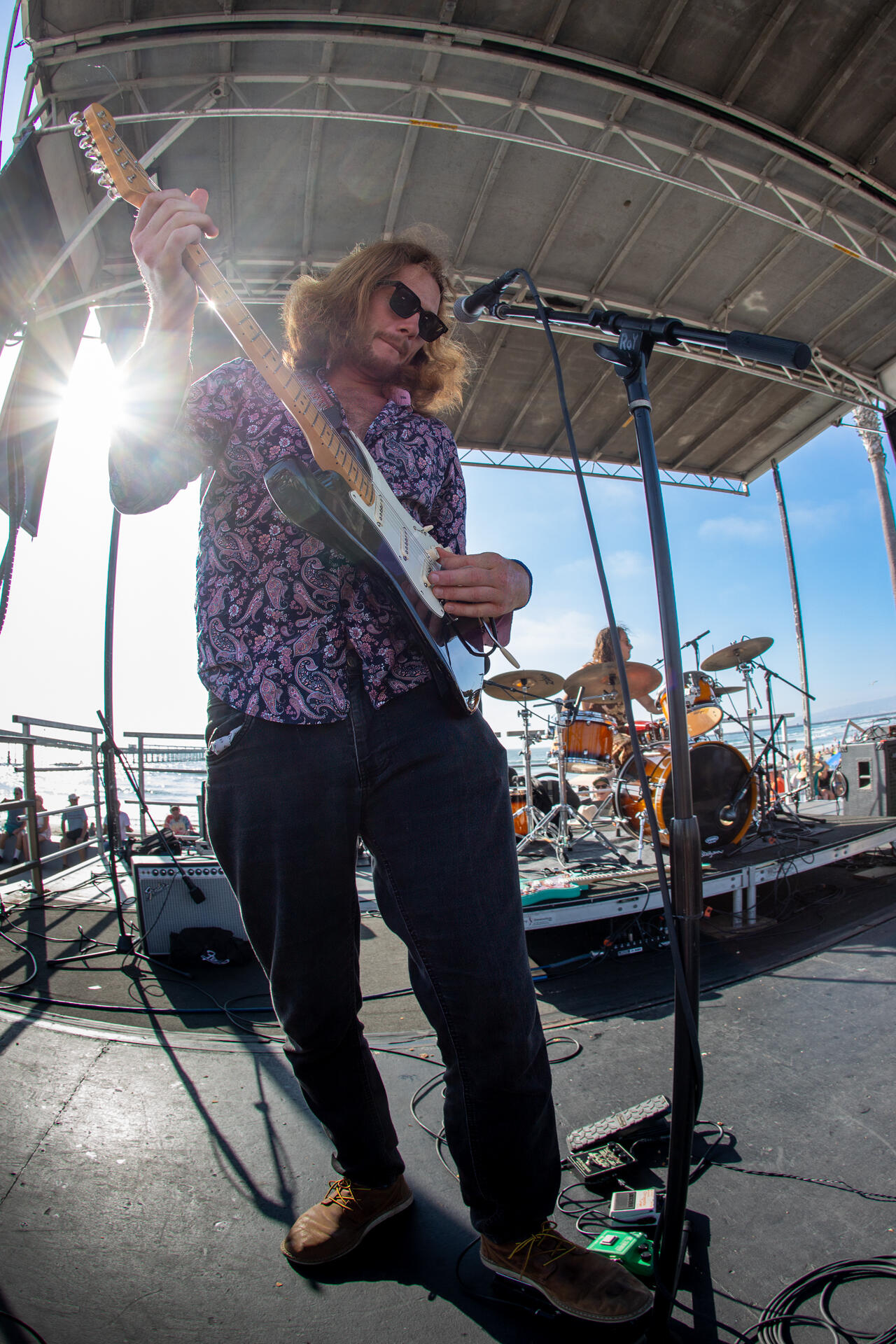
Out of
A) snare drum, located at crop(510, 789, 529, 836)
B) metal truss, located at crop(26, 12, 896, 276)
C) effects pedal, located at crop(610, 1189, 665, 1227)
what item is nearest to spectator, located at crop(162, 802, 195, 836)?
snare drum, located at crop(510, 789, 529, 836)

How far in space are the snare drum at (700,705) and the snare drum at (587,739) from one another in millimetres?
512

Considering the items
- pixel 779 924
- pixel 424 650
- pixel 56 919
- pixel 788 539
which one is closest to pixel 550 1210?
pixel 424 650

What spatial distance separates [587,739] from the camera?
221 inches

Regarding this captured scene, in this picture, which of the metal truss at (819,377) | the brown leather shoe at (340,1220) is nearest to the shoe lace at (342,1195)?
the brown leather shoe at (340,1220)

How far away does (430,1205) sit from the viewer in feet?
4.70

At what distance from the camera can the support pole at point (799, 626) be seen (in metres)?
10.8

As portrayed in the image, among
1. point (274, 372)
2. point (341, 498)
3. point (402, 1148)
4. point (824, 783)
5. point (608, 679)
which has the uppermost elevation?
point (274, 372)

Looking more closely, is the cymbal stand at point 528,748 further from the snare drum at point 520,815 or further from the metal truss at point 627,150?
the metal truss at point 627,150

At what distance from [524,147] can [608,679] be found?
4.57 m

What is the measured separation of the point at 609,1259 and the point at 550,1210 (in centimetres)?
15

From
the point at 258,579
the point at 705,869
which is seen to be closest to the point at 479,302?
the point at 258,579

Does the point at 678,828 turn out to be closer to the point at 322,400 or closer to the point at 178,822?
the point at 322,400

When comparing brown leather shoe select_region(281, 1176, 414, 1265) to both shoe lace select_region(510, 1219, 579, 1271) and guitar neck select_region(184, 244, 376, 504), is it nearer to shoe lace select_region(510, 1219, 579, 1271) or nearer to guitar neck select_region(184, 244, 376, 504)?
shoe lace select_region(510, 1219, 579, 1271)

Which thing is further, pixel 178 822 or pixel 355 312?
pixel 178 822
